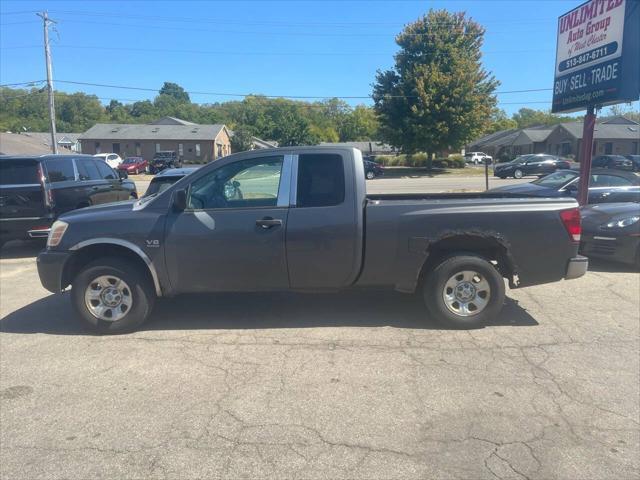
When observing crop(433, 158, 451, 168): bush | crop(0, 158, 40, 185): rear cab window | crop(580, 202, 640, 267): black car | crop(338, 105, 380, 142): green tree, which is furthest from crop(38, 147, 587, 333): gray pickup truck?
crop(338, 105, 380, 142): green tree

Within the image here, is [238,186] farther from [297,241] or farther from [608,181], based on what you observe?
[608,181]

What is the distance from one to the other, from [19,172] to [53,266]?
16.3 ft

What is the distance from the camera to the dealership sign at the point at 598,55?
9.43m

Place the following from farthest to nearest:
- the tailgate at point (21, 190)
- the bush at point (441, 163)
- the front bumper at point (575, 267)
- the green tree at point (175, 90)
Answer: the green tree at point (175, 90)
the bush at point (441, 163)
the tailgate at point (21, 190)
the front bumper at point (575, 267)

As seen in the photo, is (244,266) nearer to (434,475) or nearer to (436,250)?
(436,250)

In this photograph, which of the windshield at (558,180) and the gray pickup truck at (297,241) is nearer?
the gray pickup truck at (297,241)

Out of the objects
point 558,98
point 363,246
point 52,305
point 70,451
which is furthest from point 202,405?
point 558,98

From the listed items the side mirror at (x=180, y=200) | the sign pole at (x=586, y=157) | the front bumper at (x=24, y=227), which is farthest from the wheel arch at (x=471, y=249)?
the front bumper at (x=24, y=227)

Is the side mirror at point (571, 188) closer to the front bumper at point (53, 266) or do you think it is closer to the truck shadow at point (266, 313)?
the truck shadow at point (266, 313)

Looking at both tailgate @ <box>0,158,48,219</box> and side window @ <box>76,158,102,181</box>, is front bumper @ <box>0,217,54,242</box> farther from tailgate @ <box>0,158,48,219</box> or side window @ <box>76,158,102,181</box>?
side window @ <box>76,158,102,181</box>

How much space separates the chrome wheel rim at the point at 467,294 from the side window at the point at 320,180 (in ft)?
4.87

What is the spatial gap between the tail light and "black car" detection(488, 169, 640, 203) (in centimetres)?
612

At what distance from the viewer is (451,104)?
42.7 metres

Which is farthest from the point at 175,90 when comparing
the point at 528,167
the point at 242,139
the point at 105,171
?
the point at 105,171
